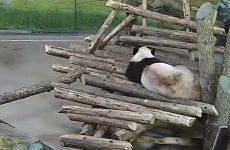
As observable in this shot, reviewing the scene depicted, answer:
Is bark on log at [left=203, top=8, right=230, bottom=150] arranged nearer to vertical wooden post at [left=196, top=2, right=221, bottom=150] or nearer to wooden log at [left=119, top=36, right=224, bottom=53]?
vertical wooden post at [left=196, top=2, right=221, bottom=150]

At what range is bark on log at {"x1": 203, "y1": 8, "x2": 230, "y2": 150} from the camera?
9.69 ft

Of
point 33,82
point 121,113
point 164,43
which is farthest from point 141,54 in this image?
point 33,82

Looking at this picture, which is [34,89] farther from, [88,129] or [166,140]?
[166,140]

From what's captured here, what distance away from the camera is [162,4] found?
6.46 m

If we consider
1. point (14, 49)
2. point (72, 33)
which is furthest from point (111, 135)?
point (72, 33)

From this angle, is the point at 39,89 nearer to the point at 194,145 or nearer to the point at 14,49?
the point at 194,145

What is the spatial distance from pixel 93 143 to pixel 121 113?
0.34 metres

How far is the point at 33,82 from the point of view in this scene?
448 cm

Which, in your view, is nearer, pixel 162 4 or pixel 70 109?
pixel 70 109

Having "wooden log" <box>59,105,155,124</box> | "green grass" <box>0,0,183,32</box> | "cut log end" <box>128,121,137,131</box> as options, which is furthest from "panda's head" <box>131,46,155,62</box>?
"green grass" <box>0,0,183,32</box>

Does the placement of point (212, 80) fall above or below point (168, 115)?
above

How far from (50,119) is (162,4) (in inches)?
132

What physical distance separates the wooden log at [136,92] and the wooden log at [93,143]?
0.60 meters

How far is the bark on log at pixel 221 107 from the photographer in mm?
2953
